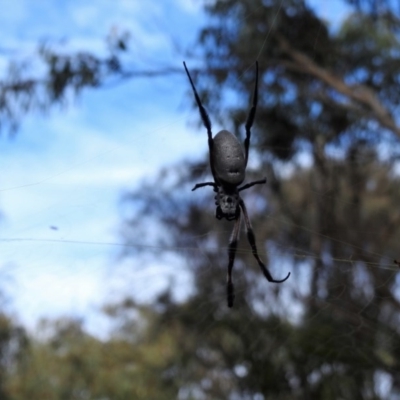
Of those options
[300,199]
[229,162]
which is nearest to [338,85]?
[300,199]

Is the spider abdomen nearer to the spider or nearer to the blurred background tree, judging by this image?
the spider

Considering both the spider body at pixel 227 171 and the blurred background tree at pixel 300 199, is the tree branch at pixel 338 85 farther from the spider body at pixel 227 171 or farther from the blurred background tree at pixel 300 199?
the spider body at pixel 227 171

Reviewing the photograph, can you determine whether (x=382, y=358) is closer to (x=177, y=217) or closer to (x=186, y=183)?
(x=186, y=183)

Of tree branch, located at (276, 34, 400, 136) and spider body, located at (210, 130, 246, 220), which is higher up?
tree branch, located at (276, 34, 400, 136)

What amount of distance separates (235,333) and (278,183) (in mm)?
1458

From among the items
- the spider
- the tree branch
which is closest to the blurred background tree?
the tree branch

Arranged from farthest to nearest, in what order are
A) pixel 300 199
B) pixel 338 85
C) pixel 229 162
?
pixel 300 199 < pixel 338 85 < pixel 229 162

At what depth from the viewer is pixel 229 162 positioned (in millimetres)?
871

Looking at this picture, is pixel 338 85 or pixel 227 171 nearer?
pixel 227 171

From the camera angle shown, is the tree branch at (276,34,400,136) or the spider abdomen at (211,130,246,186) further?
the tree branch at (276,34,400,136)

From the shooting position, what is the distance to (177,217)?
7543mm

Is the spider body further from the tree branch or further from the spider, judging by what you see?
the tree branch

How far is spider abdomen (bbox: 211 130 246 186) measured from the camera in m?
0.86

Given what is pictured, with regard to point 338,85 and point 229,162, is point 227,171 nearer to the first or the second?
point 229,162
